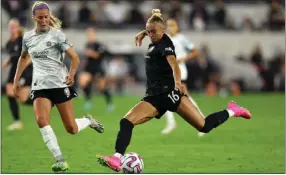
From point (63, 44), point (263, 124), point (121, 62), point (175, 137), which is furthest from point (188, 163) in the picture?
point (121, 62)

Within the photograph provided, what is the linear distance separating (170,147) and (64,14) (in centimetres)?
1990

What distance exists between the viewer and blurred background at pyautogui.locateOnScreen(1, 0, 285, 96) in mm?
32531

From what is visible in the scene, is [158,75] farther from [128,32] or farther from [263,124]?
[128,32]

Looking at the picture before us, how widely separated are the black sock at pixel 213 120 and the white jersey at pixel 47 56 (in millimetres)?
2217

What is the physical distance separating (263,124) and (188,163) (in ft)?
23.9

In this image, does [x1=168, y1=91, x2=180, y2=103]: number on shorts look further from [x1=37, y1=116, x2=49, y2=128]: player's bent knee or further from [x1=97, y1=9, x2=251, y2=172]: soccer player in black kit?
[x1=37, y1=116, x2=49, y2=128]: player's bent knee

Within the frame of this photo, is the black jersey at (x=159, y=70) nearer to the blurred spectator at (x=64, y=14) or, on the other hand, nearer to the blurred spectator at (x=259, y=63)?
the blurred spectator at (x=64, y=14)

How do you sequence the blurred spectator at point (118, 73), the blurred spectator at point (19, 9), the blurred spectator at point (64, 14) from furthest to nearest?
the blurred spectator at point (64, 14) → the blurred spectator at point (118, 73) → the blurred spectator at point (19, 9)

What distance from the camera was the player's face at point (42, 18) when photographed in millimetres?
11117

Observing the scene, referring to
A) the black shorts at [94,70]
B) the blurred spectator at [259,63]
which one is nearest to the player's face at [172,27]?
the black shorts at [94,70]

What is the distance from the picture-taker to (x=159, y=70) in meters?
11.1

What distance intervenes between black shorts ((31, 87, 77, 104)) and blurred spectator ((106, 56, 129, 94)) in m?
21.0

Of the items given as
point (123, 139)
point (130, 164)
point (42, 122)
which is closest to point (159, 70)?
point (123, 139)

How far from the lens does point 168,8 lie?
112 feet
